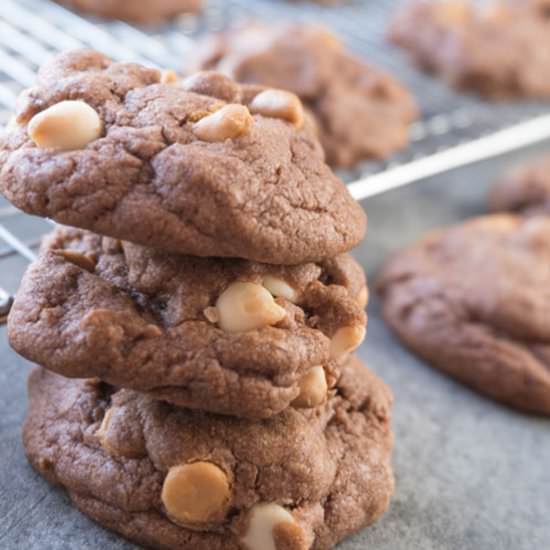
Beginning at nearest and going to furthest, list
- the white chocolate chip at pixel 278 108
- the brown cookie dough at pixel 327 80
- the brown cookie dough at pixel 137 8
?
the white chocolate chip at pixel 278 108 < the brown cookie dough at pixel 327 80 < the brown cookie dough at pixel 137 8

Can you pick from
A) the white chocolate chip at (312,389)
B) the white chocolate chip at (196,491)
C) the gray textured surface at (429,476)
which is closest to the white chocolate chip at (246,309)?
the white chocolate chip at (312,389)

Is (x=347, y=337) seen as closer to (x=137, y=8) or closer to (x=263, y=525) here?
(x=263, y=525)

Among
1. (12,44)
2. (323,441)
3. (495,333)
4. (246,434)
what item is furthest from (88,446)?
(12,44)

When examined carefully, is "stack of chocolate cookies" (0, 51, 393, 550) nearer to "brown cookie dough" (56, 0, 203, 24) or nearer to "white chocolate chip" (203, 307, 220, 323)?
"white chocolate chip" (203, 307, 220, 323)

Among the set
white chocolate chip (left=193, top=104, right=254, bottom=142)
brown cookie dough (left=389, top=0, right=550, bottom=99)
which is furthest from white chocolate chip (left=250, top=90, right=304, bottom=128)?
brown cookie dough (left=389, top=0, right=550, bottom=99)

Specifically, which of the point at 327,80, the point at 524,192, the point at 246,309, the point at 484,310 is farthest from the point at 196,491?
the point at 524,192

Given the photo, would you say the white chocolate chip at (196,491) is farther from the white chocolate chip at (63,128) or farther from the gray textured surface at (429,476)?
the white chocolate chip at (63,128)
